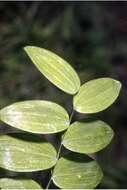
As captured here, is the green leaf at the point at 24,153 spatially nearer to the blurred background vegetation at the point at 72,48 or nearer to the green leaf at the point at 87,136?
the green leaf at the point at 87,136

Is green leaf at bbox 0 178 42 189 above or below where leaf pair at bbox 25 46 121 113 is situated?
below

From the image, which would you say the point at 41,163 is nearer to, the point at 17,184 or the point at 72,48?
the point at 17,184

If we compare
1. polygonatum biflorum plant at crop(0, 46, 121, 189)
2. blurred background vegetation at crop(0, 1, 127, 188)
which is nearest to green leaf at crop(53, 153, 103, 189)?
polygonatum biflorum plant at crop(0, 46, 121, 189)

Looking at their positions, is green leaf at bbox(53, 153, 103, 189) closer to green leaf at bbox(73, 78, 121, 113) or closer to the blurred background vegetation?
green leaf at bbox(73, 78, 121, 113)

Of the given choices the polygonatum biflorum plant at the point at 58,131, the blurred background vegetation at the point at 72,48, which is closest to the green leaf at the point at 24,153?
the polygonatum biflorum plant at the point at 58,131

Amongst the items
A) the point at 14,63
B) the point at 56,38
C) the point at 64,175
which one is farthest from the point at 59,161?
the point at 56,38

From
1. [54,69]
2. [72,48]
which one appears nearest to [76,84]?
[54,69]
